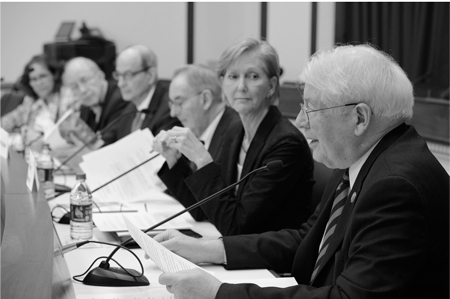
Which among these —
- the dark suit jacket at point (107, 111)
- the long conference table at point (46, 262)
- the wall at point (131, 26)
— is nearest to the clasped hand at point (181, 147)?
the long conference table at point (46, 262)

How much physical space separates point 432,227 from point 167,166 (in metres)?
1.40

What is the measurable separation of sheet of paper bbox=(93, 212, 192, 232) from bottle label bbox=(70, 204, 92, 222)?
48 mm

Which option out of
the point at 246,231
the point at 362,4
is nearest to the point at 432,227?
the point at 246,231

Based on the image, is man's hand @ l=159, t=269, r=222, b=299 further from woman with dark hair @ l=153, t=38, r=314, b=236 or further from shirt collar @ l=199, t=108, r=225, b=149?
shirt collar @ l=199, t=108, r=225, b=149

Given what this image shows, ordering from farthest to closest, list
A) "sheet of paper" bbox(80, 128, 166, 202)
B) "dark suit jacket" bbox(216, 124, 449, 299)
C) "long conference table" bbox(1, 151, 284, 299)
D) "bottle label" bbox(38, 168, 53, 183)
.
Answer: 1. "bottle label" bbox(38, 168, 53, 183)
2. "sheet of paper" bbox(80, 128, 166, 202)
3. "long conference table" bbox(1, 151, 284, 299)
4. "dark suit jacket" bbox(216, 124, 449, 299)

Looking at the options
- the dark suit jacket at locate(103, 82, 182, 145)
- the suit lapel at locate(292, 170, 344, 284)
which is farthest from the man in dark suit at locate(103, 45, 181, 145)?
the suit lapel at locate(292, 170, 344, 284)

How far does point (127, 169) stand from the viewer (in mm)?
2748

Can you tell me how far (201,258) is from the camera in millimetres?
1812

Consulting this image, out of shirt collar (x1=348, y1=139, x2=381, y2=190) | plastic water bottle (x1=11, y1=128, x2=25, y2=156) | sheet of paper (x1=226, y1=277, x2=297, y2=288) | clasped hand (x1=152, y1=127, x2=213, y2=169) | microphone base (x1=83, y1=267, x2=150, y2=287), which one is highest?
shirt collar (x1=348, y1=139, x2=381, y2=190)

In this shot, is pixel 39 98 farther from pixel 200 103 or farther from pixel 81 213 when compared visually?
pixel 81 213

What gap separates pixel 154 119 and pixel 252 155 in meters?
1.40

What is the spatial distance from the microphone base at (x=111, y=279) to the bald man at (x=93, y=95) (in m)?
2.83

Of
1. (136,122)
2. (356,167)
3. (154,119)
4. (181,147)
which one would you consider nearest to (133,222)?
(181,147)

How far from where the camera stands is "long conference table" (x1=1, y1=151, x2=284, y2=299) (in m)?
1.39
